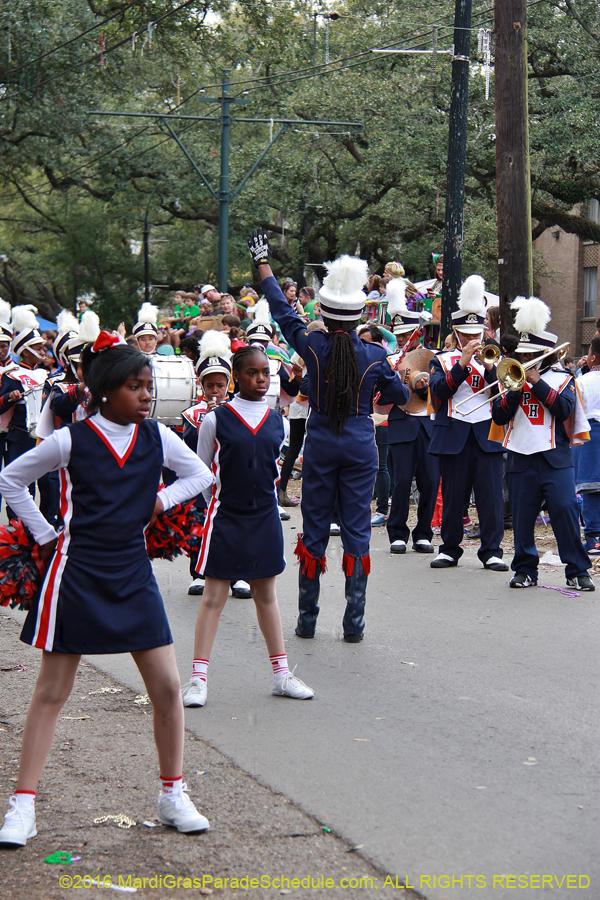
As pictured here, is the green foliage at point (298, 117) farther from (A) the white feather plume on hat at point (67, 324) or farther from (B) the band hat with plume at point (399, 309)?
(A) the white feather plume on hat at point (67, 324)

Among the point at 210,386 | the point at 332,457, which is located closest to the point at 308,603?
the point at 332,457

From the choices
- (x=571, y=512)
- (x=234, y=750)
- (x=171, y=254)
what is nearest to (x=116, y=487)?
(x=234, y=750)

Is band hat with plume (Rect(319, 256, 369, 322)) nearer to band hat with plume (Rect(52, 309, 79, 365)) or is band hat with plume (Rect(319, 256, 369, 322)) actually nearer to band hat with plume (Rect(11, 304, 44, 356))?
band hat with plume (Rect(52, 309, 79, 365))

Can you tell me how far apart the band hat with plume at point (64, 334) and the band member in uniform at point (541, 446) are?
3.80 metres

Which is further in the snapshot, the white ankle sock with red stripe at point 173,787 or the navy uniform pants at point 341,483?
the navy uniform pants at point 341,483

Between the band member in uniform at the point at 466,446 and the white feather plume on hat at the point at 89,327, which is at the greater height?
the white feather plume on hat at the point at 89,327

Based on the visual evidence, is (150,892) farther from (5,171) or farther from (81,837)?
(5,171)

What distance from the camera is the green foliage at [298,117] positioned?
22.7 m

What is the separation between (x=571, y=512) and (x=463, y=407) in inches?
57.1

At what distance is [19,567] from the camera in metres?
3.82

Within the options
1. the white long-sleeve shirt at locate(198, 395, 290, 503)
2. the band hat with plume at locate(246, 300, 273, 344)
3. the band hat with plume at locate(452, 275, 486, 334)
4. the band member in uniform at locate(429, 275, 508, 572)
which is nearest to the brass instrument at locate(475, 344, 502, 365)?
the band member in uniform at locate(429, 275, 508, 572)

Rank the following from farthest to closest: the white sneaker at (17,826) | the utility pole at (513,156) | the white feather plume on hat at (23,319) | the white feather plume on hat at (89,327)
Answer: the white feather plume on hat at (23,319) < the utility pole at (513,156) < the white feather plume on hat at (89,327) < the white sneaker at (17,826)

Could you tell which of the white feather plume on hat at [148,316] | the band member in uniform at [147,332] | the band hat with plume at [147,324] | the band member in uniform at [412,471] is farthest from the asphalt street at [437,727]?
the white feather plume on hat at [148,316]

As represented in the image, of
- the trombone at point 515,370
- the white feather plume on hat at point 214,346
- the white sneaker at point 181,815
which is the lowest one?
the white sneaker at point 181,815
